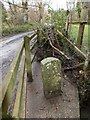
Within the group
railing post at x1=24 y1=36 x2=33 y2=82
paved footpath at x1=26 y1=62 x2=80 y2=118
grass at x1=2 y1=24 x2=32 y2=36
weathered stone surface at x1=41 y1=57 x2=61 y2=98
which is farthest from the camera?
grass at x1=2 y1=24 x2=32 y2=36

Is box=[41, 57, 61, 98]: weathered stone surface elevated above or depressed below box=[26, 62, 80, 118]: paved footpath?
above

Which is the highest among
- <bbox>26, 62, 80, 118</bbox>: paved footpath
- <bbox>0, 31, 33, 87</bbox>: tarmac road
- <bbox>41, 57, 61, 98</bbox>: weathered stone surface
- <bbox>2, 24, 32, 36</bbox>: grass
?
<bbox>41, 57, 61, 98</bbox>: weathered stone surface

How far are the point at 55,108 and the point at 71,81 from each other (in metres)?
1.74

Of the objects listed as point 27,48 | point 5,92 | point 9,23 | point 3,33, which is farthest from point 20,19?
point 5,92

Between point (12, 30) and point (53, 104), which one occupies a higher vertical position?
point (53, 104)

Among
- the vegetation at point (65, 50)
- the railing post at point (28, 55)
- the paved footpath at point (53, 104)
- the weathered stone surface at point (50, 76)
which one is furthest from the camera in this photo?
the vegetation at point (65, 50)

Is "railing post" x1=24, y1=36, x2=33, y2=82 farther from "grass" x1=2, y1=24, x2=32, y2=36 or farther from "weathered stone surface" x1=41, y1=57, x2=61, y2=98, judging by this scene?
"grass" x1=2, y1=24, x2=32, y2=36

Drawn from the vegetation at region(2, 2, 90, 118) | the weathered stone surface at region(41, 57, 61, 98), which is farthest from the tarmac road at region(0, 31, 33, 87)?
the weathered stone surface at region(41, 57, 61, 98)

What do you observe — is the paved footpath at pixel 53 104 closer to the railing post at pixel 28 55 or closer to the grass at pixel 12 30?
the railing post at pixel 28 55

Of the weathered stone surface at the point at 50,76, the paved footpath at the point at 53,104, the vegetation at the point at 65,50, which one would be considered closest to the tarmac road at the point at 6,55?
the vegetation at the point at 65,50

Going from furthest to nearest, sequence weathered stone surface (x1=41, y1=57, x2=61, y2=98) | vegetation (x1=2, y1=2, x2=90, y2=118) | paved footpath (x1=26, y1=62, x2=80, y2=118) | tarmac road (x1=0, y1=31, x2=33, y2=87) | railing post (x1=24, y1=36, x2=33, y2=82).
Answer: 1. tarmac road (x1=0, y1=31, x2=33, y2=87)
2. vegetation (x1=2, y1=2, x2=90, y2=118)
3. railing post (x1=24, y1=36, x2=33, y2=82)
4. weathered stone surface (x1=41, y1=57, x2=61, y2=98)
5. paved footpath (x1=26, y1=62, x2=80, y2=118)

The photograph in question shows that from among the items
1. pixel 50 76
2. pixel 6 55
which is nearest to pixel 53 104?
pixel 50 76

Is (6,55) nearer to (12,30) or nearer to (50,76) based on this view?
(50,76)

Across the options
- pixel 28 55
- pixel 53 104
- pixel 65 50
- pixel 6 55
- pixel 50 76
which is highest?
pixel 28 55
